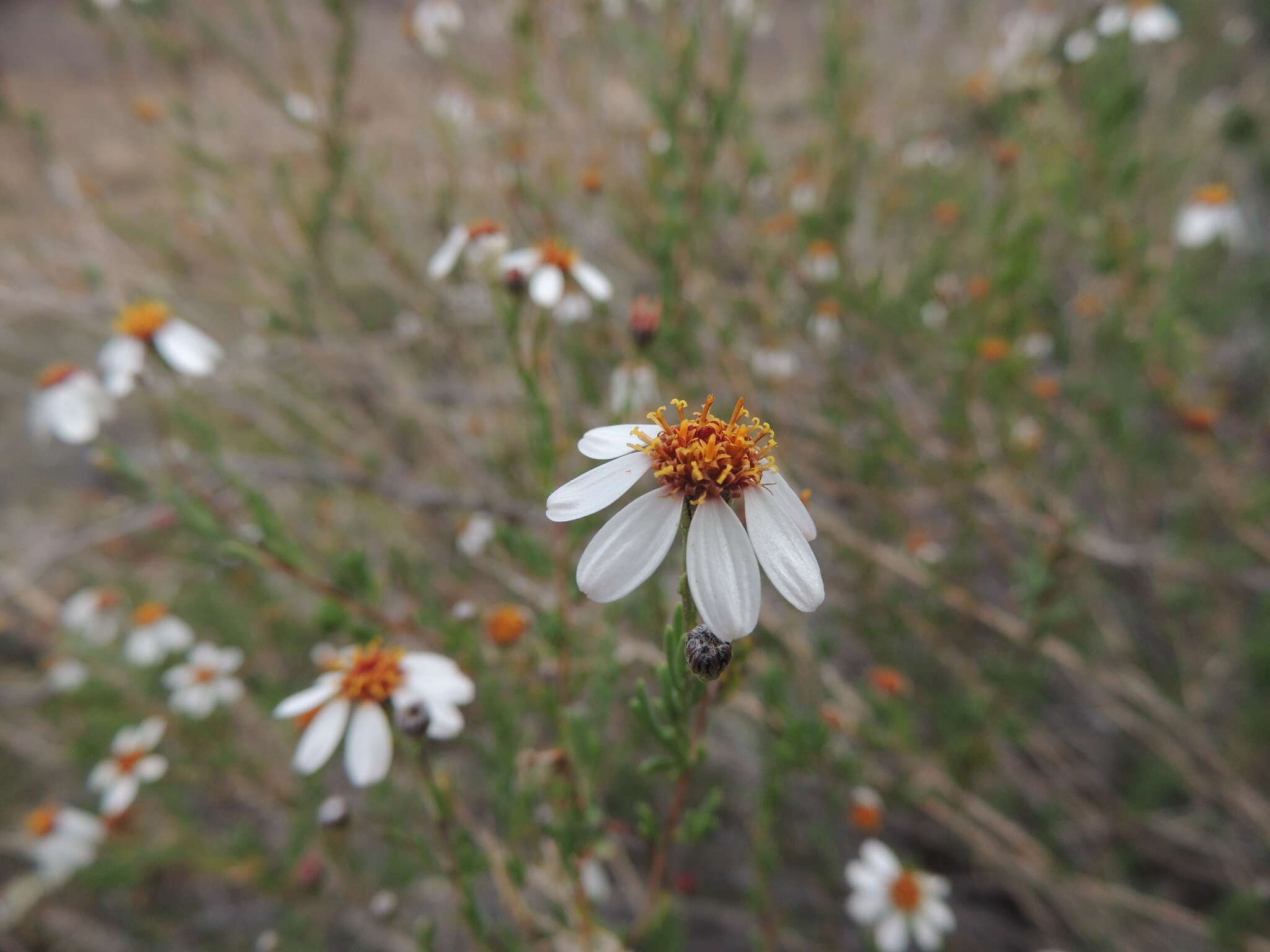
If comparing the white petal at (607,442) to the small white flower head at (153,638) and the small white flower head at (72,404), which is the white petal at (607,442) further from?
the small white flower head at (153,638)

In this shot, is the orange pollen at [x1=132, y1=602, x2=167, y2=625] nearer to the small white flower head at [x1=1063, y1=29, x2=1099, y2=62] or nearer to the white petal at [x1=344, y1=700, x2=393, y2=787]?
the white petal at [x1=344, y1=700, x2=393, y2=787]

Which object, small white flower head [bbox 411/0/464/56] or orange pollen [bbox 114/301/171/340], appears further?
small white flower head [bbox 411/0/464/56]

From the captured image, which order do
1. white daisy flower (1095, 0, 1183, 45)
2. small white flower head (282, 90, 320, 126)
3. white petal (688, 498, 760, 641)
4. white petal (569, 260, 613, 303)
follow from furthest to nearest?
white daisy flower (1095, 0, 1183, 45) < small white flower head (282, 90, 320, 126) < white petal (569, 260, 613, 303) < white petal (688, 498, 760, 641)

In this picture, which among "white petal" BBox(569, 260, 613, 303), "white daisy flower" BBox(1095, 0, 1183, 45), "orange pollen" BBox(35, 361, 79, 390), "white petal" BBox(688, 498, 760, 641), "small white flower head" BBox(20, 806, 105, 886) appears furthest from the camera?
"white daisy flower" BBox(1095, 0, 1183, 45)

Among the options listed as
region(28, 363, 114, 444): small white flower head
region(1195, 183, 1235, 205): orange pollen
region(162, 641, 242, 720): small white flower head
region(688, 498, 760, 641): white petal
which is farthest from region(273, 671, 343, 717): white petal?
region(1195, 183, 1235, 205): orange pollen

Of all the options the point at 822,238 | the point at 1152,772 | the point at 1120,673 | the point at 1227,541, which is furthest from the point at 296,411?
the point at 1227,541

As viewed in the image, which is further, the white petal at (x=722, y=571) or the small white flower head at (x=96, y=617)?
the small white flower head at (x=96, y=617)

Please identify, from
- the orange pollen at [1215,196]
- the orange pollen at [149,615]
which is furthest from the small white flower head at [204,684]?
the orange pollen at [1215,196]
